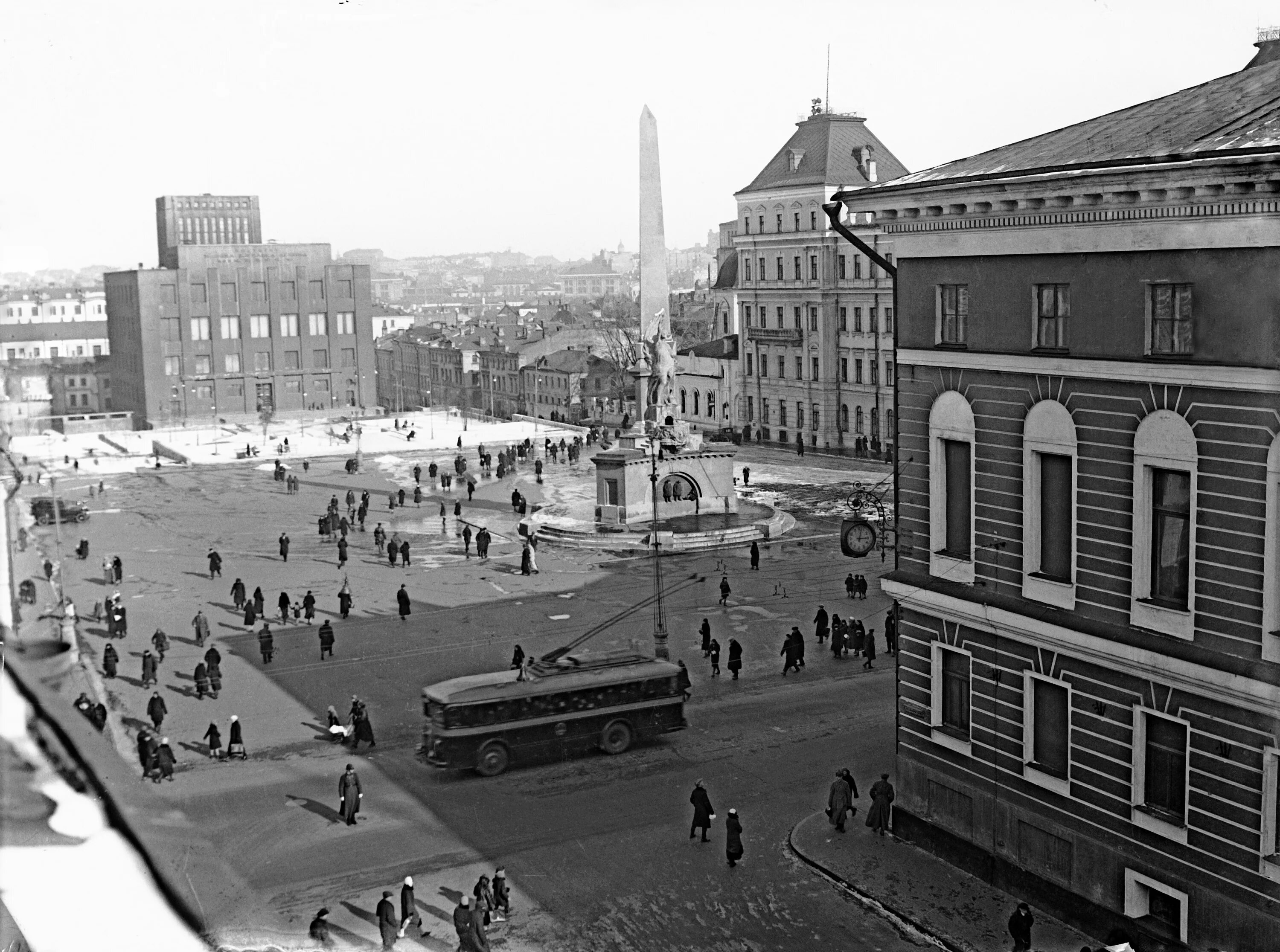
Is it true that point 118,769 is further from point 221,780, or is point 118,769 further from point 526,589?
point 526,589

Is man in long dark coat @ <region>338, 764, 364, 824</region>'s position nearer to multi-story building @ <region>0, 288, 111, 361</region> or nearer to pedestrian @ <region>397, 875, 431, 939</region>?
pedestrian @ <region>397, 875, 431, 939</region>

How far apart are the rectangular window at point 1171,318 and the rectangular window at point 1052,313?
140cm

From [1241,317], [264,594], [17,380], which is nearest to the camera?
[17,380]

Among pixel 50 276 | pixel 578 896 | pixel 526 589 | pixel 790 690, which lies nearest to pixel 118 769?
pixel 50 276

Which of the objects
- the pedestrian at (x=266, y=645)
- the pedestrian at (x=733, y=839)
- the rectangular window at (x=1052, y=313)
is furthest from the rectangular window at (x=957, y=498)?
the pedestrian at (x=266, y=645)

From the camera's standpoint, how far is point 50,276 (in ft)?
16.4

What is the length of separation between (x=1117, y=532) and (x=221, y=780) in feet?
55.0

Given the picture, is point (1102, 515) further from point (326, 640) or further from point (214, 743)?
point (326, 640)

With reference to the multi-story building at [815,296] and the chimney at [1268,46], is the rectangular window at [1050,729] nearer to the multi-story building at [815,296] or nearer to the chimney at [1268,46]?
the chimney at [1268,46]

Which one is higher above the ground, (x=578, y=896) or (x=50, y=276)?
(x=50, y=276)

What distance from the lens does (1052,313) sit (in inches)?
736

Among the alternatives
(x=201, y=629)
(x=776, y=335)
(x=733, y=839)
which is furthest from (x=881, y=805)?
(x=776, y=335)

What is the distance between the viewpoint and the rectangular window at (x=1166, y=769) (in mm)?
16891

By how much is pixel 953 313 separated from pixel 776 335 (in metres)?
61.5
